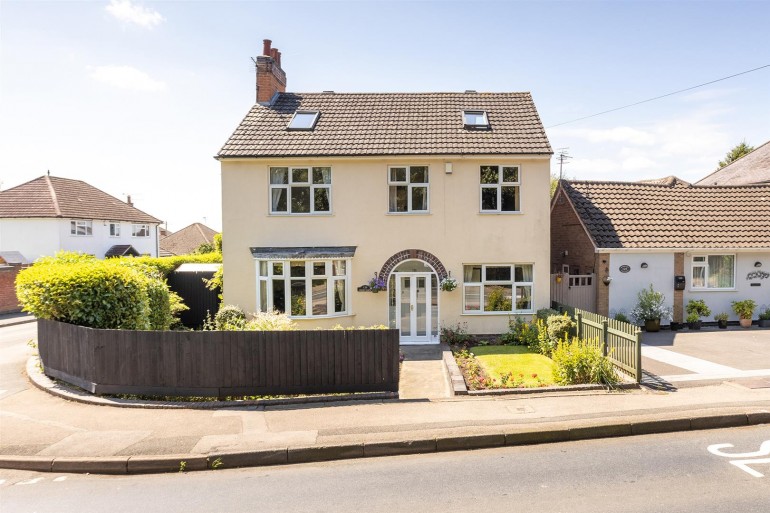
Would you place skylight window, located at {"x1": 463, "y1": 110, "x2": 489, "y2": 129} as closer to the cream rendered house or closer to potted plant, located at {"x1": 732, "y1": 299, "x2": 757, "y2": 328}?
the cream rendered house

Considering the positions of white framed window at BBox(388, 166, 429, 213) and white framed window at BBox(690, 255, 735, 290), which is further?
white framed window at BBox(690, 255, 735, 290)

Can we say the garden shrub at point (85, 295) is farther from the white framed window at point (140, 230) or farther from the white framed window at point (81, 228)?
the white framed window at point (140, 230)

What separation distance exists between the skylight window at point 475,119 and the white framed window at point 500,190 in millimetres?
1835

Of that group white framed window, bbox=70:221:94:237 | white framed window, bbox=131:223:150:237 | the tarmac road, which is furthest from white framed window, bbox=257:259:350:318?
white framed window, bbox=131:223:150:237

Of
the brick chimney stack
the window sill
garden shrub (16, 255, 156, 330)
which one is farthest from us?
the brick chimney stack

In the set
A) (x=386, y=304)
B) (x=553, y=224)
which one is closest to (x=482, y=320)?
(x=386, y=304)

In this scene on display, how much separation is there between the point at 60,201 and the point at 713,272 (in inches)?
1471

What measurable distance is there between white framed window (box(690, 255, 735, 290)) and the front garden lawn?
764 centimetres

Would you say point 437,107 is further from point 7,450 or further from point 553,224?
point 7,450

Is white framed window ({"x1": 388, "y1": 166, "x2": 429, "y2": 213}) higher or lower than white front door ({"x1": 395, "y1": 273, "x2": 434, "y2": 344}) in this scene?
higher

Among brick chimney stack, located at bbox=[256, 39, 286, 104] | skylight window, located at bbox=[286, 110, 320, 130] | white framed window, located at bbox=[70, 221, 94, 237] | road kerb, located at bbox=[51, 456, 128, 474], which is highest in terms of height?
brick chimney stack, located at bbox=[256, 39, 286, 104]

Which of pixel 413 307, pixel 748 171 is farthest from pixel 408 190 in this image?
pixel 748 171

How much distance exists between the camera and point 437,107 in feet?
58.9

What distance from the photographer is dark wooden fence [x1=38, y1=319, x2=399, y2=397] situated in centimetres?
957
